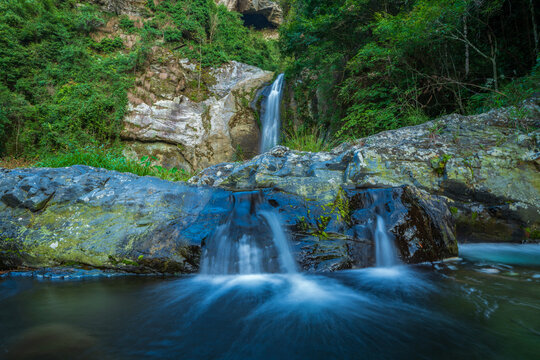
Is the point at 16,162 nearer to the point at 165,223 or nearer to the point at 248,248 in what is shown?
the point at 165,223

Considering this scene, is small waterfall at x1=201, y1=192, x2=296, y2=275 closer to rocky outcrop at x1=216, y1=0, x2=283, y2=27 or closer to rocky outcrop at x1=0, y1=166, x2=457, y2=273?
rocky outcrop at x1=0, y1=166, x2=457, y2=273

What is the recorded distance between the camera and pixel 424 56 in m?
5.89

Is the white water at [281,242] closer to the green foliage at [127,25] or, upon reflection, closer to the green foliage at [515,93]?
the green foliage at [515,93]

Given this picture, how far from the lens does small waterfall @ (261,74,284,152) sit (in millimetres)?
10188

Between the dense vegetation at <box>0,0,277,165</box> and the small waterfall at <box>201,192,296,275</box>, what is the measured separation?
8.46 m

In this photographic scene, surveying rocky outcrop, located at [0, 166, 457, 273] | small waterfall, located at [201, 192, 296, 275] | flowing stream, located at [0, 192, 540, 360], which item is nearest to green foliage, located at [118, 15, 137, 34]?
rocky outcrop, located at [0, 166, 457, 273]

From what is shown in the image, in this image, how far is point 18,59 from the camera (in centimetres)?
990

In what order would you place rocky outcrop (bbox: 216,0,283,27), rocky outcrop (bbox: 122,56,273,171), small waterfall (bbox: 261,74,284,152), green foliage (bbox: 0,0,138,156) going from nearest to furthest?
1. green foliage (bbox: 0,0,138,156)
2. small waterfall (bbox: 261,74,284,152)
3. rocky outcrop (bbox: 122,56,273,171)
4. rocky outcrop (bbox: 216,0,283,27)

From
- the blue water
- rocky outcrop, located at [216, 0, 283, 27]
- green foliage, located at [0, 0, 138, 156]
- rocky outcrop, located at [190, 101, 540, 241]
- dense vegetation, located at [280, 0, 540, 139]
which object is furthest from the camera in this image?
rocky outcrop, located at [216, 0, 283, 27]

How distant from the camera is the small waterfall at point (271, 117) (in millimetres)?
10188

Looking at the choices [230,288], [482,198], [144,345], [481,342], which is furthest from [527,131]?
[144,345]

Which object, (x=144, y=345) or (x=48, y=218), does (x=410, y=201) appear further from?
(x=48, y=218)

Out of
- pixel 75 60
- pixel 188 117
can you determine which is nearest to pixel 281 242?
pixel 188 117

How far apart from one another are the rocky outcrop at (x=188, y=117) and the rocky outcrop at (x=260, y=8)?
7.92 meters
